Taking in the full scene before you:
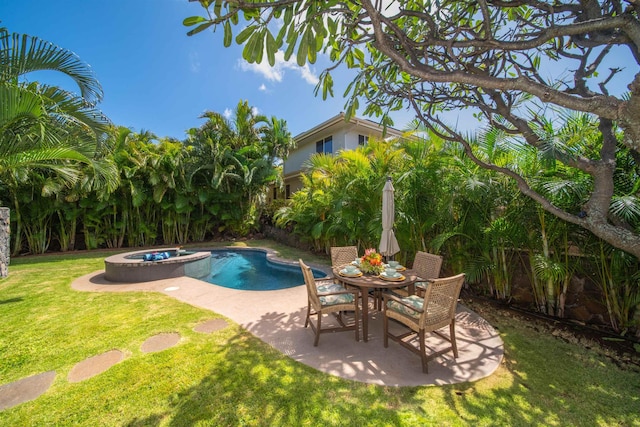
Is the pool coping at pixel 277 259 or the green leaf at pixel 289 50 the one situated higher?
the green leaf at pixel 289 50

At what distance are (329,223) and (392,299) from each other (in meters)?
6.22

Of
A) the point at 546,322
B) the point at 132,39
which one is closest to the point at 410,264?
the point at 546,322

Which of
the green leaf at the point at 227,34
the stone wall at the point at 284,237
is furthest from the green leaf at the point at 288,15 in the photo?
the stone wall at the point at 284,237

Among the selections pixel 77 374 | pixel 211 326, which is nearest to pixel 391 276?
pixel 211 326

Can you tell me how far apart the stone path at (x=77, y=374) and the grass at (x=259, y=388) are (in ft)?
0.31

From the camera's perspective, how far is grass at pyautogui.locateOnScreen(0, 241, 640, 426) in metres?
2.42

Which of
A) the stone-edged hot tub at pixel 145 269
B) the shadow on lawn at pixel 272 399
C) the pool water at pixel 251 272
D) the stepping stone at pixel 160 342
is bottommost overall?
the pool water at pixel 251 272

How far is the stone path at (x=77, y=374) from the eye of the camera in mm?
2717

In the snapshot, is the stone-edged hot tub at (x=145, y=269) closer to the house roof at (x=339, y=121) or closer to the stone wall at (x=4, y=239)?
the stone wall at (x=4, y=239)

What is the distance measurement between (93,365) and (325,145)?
50.6 feet

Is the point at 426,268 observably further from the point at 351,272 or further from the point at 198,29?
the point at 198,29

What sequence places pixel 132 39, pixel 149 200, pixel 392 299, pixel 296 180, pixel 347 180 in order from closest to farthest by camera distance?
pixel 392 299 → pixel 347 180 → pixel 132 39 → pixel 149 200 → pixel 296 180

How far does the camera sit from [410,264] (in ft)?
22.7

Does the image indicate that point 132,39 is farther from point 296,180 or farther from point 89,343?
point 296,180
